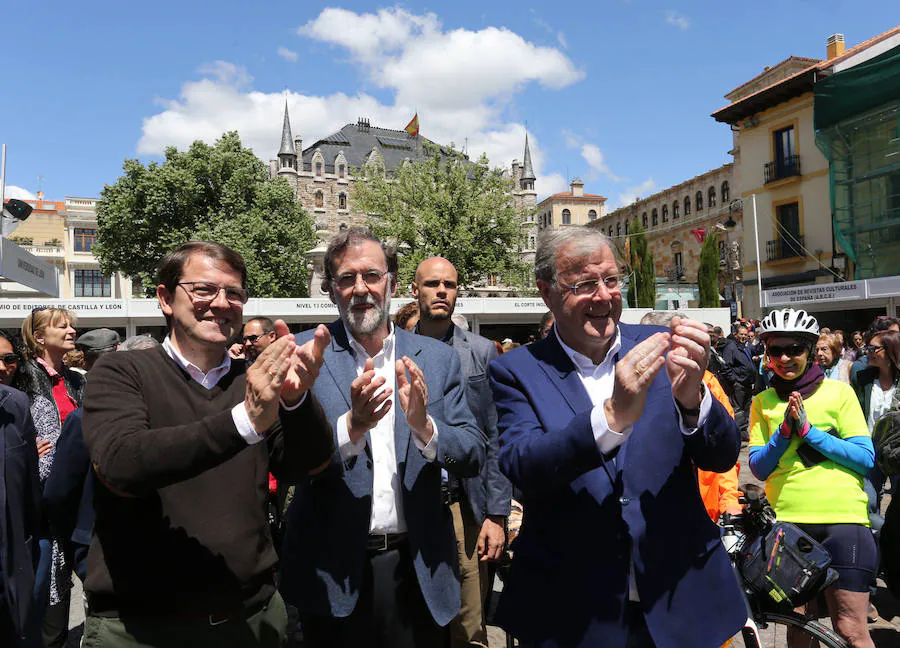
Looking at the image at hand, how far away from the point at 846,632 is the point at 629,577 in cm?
208

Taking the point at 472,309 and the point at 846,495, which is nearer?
the point at 846,495

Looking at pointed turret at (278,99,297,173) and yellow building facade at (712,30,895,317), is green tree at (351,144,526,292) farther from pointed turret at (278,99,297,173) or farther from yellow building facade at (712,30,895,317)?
pointed turret at (278,99,297,173)

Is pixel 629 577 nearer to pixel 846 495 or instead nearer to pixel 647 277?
pixel 846 495

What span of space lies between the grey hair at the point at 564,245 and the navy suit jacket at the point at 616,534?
415 mm

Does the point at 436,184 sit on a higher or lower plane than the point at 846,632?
higher

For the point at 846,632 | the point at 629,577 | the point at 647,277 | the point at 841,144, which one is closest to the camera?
the point at 629,577

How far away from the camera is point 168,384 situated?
2.20 m

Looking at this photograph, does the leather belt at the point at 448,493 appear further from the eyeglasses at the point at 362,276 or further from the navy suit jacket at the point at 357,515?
the eyeglasses at the point at 362,276

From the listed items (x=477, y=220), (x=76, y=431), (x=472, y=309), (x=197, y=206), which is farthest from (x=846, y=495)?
(x=197, y=206)

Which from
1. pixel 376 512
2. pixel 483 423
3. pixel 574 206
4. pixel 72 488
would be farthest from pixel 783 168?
pixel 574 206

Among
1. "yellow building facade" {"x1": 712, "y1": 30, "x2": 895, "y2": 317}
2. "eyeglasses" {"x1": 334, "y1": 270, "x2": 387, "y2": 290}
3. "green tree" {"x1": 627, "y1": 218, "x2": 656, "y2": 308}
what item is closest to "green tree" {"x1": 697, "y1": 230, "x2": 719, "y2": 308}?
"green tree" {"x1": 627, "y1": 218, "x2": 656, "y2": 308}

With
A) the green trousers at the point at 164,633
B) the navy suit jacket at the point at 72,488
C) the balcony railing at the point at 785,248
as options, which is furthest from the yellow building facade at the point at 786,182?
the green trousers at the point at 164,633

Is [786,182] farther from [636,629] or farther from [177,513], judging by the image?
[177,513]

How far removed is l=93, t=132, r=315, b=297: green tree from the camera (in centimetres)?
3703
